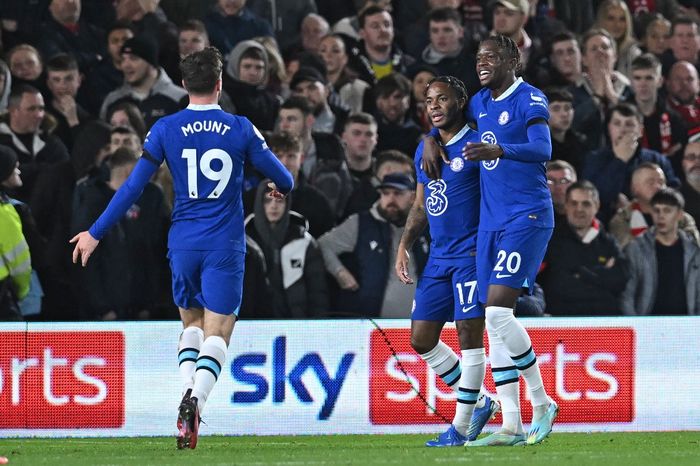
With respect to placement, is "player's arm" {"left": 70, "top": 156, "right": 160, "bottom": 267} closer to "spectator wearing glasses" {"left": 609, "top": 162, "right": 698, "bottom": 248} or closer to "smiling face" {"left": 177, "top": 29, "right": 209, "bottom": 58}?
"smiling face" {"left": 177, "top": 29, "right": 209, "bottom": 58}

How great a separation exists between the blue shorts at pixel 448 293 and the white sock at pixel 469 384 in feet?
0.85

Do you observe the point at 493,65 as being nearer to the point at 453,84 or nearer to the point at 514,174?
the point at 453,84

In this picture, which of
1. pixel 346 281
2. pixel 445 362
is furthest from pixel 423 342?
pixel 346 281

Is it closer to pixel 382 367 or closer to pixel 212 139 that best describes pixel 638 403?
pixel 382 367

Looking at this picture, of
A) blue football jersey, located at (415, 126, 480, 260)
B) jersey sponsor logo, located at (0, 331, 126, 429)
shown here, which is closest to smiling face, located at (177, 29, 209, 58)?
jersey sponsor logo, located at (0, 331, 126, 429)

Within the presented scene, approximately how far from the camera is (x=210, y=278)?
29.7ft

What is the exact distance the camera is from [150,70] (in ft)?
46.5

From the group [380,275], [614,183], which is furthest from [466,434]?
[614,183]

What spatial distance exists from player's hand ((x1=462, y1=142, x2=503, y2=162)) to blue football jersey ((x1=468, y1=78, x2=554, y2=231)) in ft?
1.39

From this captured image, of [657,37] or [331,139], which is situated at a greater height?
[657,37]

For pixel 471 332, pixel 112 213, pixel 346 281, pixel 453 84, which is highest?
pixel 453 84

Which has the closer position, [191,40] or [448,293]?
[448,293]

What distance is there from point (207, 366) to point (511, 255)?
1.94 meters

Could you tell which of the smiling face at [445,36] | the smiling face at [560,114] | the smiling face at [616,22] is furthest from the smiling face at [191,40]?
the smiling face at [616,22]
